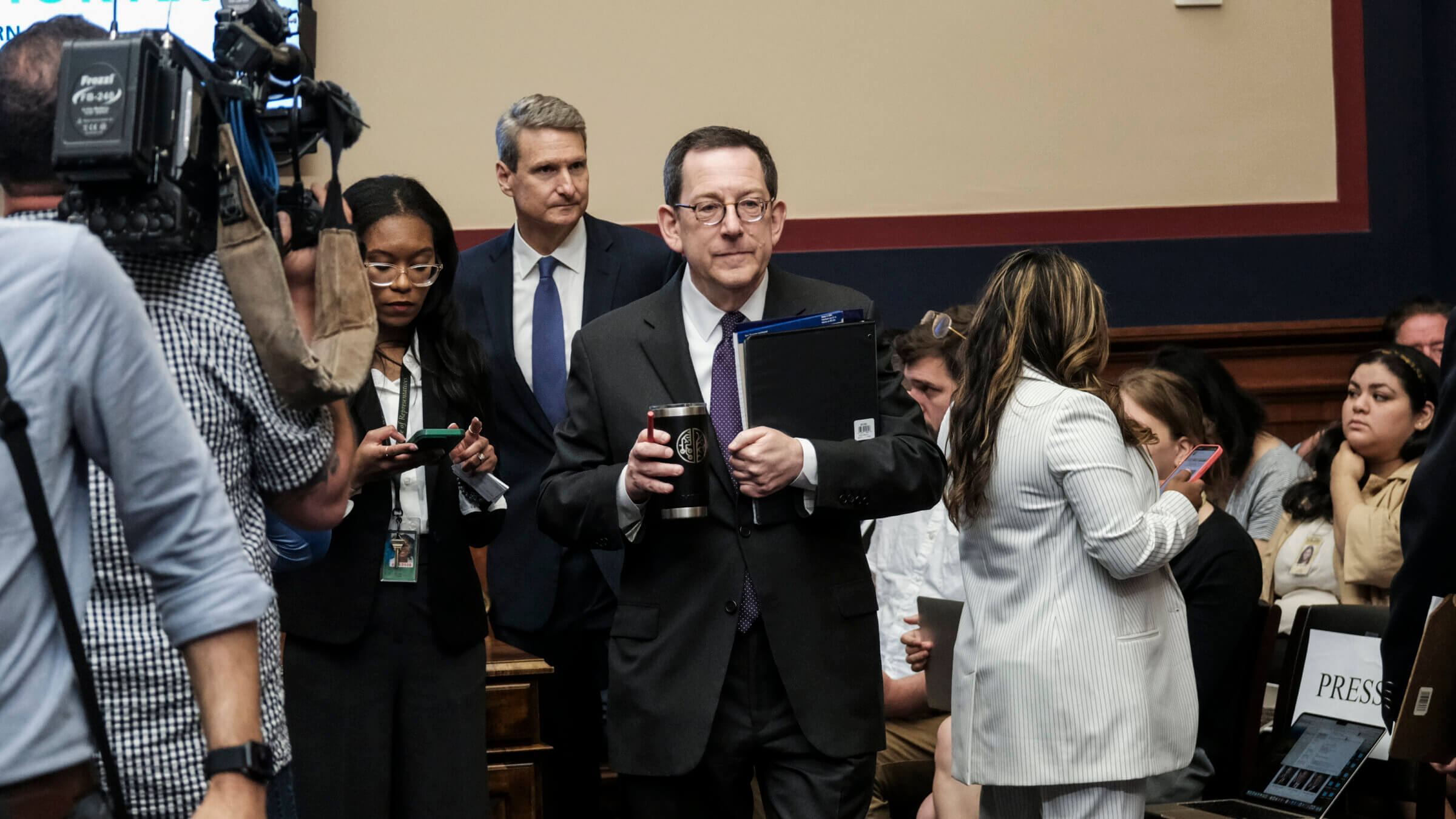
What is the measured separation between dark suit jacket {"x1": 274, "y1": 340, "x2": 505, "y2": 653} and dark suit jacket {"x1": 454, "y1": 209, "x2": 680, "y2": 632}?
0.35m

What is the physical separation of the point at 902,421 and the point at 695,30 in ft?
9.54

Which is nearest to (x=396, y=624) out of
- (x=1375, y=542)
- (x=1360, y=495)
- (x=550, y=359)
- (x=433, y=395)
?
(x=433, y=395)

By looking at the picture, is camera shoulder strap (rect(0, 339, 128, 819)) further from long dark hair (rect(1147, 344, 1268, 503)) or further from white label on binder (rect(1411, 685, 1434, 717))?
long dark hair (rect(1147, 344, 1268, 503))

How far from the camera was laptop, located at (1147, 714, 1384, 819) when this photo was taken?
2842mm

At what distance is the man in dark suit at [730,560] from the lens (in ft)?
6.72

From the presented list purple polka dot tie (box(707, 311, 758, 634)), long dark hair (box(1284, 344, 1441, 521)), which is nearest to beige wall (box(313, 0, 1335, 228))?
long dark hair (box(1284, 344, 1441, 521))

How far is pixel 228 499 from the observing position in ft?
4.23

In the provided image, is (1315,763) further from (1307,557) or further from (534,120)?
(534,120)

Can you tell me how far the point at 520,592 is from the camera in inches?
105

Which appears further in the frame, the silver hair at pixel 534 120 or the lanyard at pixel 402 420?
the silver hair at pixel 534 120

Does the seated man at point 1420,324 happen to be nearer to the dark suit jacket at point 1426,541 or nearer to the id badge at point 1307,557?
the id badge at point 1307,557

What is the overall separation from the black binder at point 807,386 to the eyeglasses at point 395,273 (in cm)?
66

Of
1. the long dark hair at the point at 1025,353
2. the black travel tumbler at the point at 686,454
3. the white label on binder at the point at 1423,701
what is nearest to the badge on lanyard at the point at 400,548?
the black travel tumbler at the point at 686,454

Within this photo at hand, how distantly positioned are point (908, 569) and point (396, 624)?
1.68 metres
